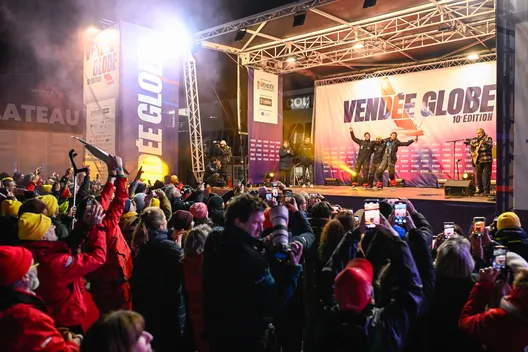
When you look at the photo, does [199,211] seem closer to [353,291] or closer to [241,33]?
[353,291]

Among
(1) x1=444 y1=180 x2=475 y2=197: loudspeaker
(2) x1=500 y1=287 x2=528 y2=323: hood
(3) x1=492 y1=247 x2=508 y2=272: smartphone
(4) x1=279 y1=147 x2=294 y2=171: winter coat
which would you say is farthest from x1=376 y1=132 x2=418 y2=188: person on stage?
(2) x1=500 y1=287 x2=528 y2=323: hood

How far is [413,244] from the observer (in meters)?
2.48

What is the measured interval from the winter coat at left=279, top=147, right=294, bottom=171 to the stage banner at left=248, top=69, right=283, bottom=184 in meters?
0.65

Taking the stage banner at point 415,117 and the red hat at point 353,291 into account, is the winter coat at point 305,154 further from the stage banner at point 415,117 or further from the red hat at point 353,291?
the red hat at point 353,291

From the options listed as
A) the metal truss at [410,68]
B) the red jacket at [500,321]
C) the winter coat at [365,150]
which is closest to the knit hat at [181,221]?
the red jacket at [500,321]

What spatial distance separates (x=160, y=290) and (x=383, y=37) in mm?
12319

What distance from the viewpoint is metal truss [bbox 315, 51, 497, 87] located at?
13.4m

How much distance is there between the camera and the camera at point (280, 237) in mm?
2078

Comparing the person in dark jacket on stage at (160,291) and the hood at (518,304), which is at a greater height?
the hood at (518,304)

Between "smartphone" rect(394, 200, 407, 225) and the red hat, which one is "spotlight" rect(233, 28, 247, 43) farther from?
the red hat

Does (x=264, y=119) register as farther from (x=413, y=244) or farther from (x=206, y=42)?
(x=413, y=244)

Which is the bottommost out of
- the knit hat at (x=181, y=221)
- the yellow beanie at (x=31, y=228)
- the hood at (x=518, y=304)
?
the hood at (x=518, y=304)

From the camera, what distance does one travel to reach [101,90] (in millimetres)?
12211

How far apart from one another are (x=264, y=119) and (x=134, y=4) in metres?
6.35
